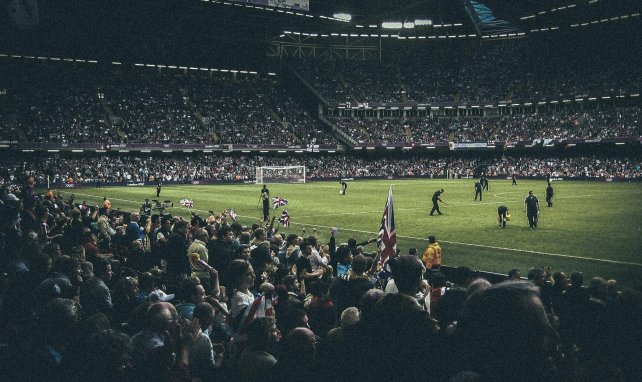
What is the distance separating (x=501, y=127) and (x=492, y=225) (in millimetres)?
67150

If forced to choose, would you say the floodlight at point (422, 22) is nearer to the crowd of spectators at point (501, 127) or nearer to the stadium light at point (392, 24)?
the stadium light at point (392, 24)

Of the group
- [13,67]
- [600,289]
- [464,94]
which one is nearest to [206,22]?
[13,67]

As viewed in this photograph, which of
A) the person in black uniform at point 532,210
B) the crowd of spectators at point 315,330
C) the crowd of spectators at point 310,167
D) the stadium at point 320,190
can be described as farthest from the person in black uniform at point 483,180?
the crowd of spectators at point 315,330

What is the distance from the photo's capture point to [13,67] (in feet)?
250

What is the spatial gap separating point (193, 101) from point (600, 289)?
8478cm

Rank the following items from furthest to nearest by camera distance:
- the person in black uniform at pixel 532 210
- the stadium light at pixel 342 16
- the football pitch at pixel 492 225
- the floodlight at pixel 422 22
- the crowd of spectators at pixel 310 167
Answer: the floodlight at pixel 422 22 < the stadium light at pixel 342 16 < the crowd of spectators at pixel 310 167 < the person in black uniform at pixel 532 210 < the football pitch at pixel 492 225

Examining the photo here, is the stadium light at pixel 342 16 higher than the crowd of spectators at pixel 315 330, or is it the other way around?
the stadium light at pixel 342 16

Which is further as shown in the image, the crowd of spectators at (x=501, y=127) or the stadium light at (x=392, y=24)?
the stadium light at (x=392, y=24)

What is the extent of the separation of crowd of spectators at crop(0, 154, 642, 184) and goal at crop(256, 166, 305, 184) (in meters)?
2.20

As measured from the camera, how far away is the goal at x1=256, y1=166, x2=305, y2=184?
69562mm

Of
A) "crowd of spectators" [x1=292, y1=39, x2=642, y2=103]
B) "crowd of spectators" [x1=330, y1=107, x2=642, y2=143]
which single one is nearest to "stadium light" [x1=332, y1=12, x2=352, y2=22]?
"crowd of spectators" [x1=292, y1=39, x2=642, y2=103]

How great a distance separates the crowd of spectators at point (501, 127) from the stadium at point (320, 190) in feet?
1.58

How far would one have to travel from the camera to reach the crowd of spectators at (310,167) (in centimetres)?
6431

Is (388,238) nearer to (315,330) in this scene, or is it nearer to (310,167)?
(315,330)
